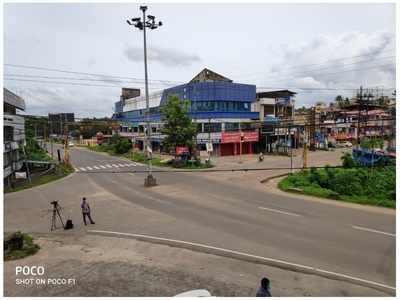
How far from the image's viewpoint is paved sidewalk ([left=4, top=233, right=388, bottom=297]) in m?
9.48

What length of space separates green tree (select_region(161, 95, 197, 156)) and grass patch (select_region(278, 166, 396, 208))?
17.6m

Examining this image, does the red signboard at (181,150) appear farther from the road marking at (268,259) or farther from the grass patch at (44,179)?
the road marking at (268,259)

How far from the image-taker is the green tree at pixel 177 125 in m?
40.5

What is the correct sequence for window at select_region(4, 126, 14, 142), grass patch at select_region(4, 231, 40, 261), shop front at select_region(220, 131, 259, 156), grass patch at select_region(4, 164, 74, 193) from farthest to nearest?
shop front at select_region(220, 131, 259, 156), window at select_region(4, 126, 14, 142), grass patch at select_region(4, 164, 74, 193), grass patch at select_region(4, 231, 40, 261)

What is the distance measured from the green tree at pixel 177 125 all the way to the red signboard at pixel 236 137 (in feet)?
37.2

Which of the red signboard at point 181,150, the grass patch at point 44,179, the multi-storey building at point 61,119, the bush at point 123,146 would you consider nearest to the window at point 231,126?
the red signboard at point 181,150

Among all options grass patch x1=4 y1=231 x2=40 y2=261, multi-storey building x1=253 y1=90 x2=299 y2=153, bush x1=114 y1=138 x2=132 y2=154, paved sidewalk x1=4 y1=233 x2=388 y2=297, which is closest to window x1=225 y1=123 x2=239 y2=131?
multi-storey building x1=253 y1=90 x2=299 y2=153

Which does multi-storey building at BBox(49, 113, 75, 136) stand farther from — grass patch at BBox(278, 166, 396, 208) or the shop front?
the shop front

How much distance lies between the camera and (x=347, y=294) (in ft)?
30.3

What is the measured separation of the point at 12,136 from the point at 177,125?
1749 cm

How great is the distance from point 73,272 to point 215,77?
52896mm

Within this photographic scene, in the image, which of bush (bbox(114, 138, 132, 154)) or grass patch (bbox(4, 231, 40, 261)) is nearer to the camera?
grass patch (bbox(4, 231, 40, 261))

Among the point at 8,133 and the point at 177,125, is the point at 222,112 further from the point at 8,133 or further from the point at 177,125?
the point at 8,133

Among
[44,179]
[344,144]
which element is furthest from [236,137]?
[344,144]
